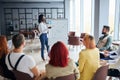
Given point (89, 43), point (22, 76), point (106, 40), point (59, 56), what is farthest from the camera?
point (106, 40)

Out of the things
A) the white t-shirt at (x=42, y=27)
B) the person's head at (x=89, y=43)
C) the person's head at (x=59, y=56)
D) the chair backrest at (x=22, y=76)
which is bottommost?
the chair backrest at (x=22, y=76)

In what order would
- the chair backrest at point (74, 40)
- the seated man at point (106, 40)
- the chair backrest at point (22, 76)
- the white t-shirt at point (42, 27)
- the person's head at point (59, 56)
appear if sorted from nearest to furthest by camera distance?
the person's head at point (59, 56) → the chair backrest at point (22, 76) → the seated man at point (106, 40) → the white t-shirt at point (42, 27) → the chair backrest at point (74, 40)

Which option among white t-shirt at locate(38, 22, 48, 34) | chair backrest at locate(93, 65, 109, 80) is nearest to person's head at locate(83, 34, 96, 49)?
chair backrest at locate(93, 65, 109, 80)

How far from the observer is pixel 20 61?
3207mm

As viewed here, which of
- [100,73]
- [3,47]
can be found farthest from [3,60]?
[100,73]

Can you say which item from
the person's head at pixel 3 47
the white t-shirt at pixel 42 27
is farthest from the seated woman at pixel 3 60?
the white t-shirt at pixel 42 27

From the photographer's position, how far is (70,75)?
2949 mm

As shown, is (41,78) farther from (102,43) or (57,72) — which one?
(102,43)

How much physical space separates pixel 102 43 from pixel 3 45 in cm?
264

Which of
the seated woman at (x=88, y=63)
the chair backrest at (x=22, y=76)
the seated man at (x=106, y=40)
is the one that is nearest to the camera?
the chair backrest at (x=22, y=76)

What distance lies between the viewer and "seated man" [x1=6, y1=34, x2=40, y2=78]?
10.5 feet

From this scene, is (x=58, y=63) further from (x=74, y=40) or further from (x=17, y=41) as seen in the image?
(x=74, y=40)

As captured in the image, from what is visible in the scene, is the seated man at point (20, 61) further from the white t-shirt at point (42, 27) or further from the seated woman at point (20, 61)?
the white t-shirt at point (42, 27)

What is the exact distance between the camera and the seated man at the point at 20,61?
3.19 metres
